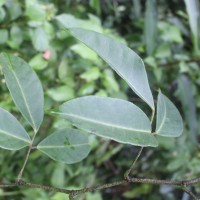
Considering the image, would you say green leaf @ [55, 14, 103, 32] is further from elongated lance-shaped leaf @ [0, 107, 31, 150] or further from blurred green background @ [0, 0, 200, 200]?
elongated lance-shaped leaf @ [0, 107, 31, 150]

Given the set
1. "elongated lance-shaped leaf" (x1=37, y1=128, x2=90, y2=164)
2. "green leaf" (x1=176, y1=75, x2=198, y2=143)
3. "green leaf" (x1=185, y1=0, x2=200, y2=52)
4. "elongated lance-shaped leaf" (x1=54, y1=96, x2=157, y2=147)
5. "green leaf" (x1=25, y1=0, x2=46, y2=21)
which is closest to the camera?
"elongated lance-shaped leaf" (x1=54, y1=96, x2=157, y2=147)

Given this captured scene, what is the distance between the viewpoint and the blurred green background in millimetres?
926

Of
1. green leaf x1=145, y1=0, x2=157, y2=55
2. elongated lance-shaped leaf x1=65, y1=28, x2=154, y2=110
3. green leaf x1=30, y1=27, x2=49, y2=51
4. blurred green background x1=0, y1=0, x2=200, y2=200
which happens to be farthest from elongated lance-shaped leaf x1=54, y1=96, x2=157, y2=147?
green leaf x1=145, y1=0, x2=157, y2=55

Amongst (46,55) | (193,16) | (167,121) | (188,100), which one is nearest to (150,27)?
(193,16)

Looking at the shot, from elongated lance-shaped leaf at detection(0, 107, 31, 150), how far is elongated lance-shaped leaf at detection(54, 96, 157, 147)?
0.32 feet

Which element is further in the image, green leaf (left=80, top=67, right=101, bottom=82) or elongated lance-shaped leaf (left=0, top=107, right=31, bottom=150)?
green leaf (left=80, top=67, right=101, bottom=82)

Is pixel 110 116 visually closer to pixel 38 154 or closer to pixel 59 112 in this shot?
pixel 59 112

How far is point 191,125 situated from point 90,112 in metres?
0.87

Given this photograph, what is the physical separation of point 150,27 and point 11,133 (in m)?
0.76

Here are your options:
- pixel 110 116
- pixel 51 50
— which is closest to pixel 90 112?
pixel 110 116

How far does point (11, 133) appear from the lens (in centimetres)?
48

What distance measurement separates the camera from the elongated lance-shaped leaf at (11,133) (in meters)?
0.47

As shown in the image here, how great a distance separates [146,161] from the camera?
54.2 inches

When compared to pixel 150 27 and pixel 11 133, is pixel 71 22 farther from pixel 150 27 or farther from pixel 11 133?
pixel 11 133
